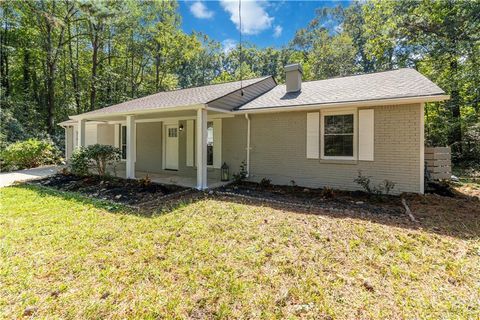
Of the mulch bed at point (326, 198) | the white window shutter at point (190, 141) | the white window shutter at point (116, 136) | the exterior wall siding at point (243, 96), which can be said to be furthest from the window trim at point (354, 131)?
the white window shutter at point (116, 136)

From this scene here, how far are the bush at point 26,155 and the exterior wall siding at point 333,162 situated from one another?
38.9 feet

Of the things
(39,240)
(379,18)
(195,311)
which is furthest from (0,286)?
(379,18)

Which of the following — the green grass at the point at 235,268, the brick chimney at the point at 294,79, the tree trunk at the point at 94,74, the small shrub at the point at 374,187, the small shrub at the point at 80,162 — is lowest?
the green grass at the point at 235,268

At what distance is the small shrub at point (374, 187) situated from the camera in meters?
6.64

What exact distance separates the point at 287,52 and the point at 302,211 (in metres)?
33.3

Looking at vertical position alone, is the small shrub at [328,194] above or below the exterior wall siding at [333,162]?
below

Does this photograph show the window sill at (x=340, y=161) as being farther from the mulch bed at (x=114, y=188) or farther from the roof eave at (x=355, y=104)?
the mulch bed at (x=114, y=188)

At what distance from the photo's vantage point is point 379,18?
16.2 meters

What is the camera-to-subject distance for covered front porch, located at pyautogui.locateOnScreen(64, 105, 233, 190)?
30.2 ft

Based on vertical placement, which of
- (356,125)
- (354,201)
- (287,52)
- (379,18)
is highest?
(287,52)

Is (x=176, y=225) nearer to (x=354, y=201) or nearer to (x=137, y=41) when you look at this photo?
(x=354, y=201)

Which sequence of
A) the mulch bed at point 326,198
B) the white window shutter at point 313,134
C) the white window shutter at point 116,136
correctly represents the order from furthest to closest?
the white window shutter at point 116,136 < the white window shutter at point 313,134 < the mulch bed at point 326,198

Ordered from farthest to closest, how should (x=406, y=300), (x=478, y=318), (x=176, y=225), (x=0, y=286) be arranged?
(x=176, y=225), (x=0, y=286), (x=406, y=300), (x=478, y=318)

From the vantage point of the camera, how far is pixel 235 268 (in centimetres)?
315
